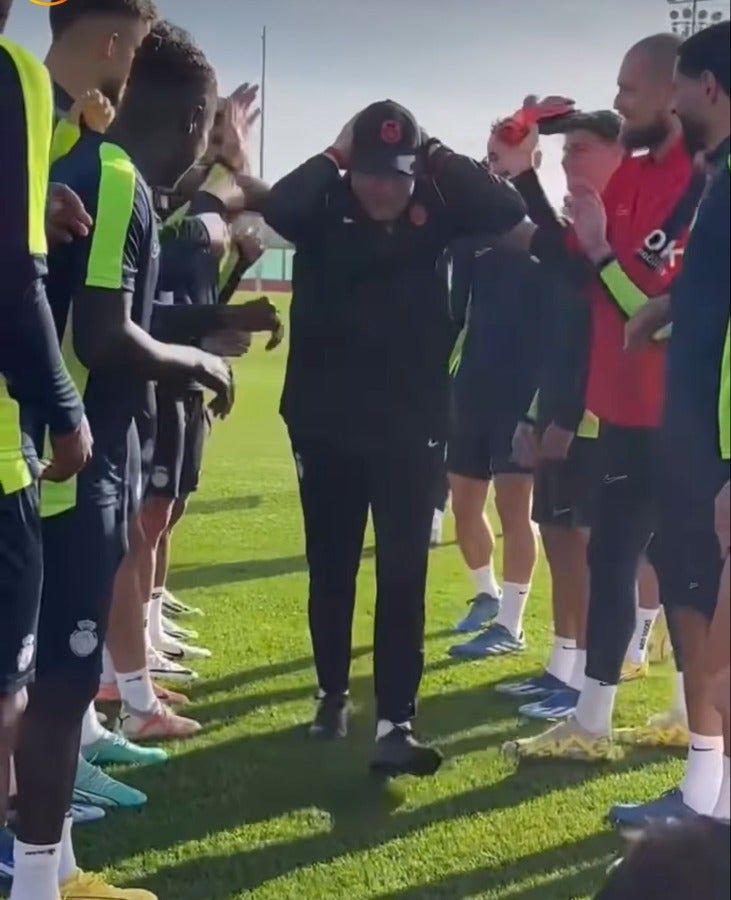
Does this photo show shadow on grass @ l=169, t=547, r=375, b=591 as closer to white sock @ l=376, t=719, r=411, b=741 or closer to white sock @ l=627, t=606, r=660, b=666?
white sock @ l=627, t=606, r=660, b=666

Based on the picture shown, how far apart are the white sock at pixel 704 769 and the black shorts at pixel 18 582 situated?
4.81 ft

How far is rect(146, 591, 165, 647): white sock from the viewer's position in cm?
463

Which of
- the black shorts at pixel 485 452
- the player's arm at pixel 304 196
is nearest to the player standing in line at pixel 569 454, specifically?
the black shorts at pixel 485 452

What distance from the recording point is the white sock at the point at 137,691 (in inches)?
150

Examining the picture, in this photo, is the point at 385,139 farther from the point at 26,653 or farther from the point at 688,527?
the point at 26,653

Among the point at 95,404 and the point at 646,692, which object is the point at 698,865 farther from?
the point at 646,692

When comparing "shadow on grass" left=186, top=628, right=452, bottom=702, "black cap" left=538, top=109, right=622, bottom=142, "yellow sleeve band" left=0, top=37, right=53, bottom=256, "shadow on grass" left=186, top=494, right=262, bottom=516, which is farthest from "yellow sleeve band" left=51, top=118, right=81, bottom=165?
"shadow on grass" left=186, top=494, right=262, bottom=516

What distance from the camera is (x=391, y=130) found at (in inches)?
129

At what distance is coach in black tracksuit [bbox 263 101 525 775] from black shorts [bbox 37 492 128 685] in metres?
1.02

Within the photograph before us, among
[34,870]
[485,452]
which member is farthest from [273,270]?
[34,870]

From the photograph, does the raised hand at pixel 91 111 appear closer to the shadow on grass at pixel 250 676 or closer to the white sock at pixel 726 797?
the white sock at pixel 726 797

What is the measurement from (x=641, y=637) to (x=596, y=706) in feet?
3.13

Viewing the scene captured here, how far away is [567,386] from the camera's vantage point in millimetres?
3648

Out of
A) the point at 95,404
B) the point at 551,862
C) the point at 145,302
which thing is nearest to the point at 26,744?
the point at 95,404
